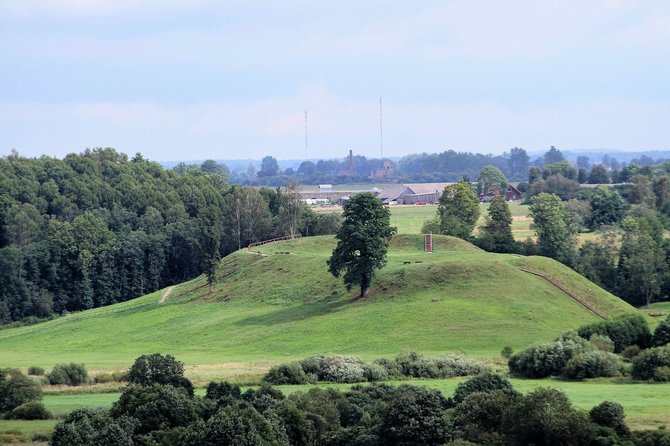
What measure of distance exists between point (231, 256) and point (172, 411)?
67.0 m

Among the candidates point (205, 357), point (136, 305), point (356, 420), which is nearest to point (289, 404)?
point (356, 420)

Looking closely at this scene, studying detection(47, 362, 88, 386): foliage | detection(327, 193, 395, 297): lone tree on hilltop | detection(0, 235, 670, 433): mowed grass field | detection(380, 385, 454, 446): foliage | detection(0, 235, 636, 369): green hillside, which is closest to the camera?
detection(380, 385, 454, 446): foliage

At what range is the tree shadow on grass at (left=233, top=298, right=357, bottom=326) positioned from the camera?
87.4 m

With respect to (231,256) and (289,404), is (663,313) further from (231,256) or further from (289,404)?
(289,404)

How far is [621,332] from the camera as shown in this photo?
7319 cm

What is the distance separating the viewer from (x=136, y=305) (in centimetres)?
10812

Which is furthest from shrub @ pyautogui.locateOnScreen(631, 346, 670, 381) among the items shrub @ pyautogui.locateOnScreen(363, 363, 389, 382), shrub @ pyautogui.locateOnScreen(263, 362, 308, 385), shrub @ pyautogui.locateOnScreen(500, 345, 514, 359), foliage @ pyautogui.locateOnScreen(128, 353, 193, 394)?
foliage @ pyautogui.locateOnScreen(128, 353, 193, 394)

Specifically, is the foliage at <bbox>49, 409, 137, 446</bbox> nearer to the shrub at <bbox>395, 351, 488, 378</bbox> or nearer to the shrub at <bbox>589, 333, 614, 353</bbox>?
the shrub at <bbox>395, 351, 488, 378</bbox>

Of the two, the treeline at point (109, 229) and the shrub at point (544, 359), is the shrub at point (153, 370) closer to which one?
the shrub at point (544, 359)

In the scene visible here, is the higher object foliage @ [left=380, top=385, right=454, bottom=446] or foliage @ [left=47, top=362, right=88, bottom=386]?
foliage @ [left=380, top=385, right=454, bottom=446]

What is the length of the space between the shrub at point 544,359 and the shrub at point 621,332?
19.4 feet

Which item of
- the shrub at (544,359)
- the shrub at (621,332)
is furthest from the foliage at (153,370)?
the shrub at (621,332)

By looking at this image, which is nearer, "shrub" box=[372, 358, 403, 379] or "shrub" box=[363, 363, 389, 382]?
"shrub" box=[363, 363, 389, 382]

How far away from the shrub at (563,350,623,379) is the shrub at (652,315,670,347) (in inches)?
277
